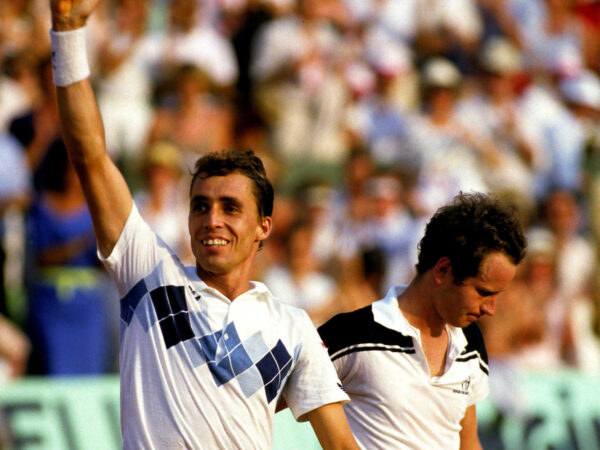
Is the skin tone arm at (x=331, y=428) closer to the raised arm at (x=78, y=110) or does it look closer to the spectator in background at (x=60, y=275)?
the raised arm at (x=78, y=110)

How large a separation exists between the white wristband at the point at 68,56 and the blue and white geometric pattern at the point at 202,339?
0.75m

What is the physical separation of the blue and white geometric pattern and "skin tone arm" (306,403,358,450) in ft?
0.72

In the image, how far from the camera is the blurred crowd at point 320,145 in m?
7.57

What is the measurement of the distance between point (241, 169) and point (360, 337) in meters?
1.02

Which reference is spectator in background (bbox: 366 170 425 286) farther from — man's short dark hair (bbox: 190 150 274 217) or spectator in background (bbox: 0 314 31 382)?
man's short dark hair (bbox: 190 150 274 217)

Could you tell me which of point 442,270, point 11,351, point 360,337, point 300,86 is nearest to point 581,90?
point 300,86

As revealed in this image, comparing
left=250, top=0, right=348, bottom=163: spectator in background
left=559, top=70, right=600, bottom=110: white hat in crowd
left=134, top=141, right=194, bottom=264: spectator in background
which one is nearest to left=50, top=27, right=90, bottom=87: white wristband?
left=134, top=141, right=194, bottom=264: spectator in background

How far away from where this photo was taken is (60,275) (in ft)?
24.6

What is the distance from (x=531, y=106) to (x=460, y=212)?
7.77 meters

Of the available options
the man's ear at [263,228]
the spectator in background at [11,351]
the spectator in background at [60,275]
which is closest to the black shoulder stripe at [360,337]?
the man's ear at [263,228]

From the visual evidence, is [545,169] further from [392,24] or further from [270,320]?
[270,320]

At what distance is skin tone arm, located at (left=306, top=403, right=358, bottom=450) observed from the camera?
380cm

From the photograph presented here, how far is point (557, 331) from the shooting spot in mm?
10023

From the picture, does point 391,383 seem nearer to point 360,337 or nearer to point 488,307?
point 360,337
